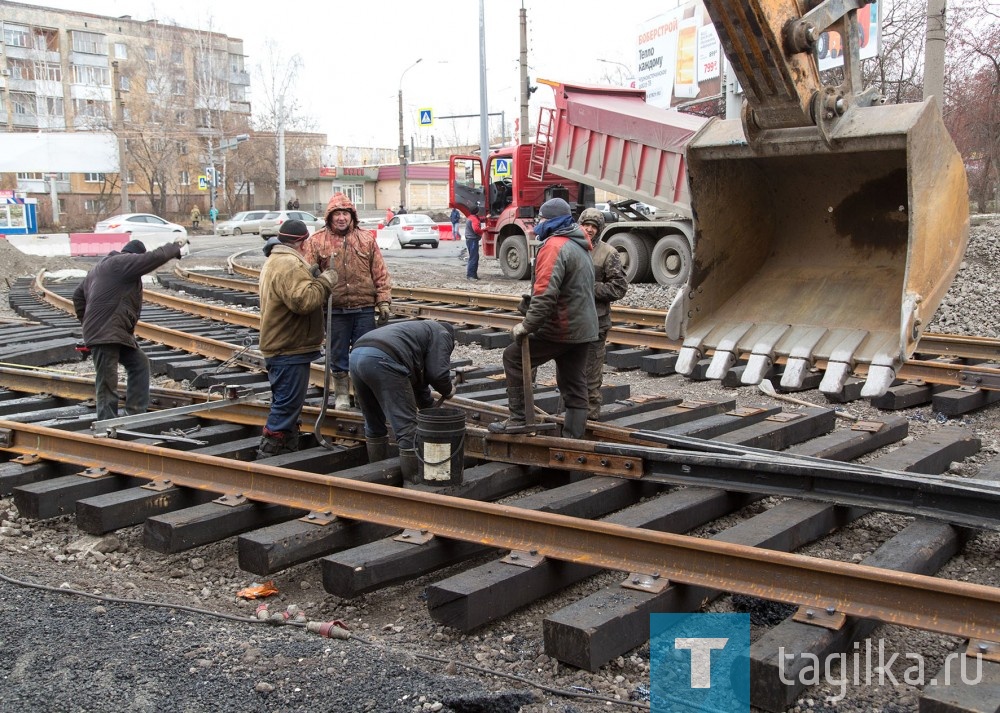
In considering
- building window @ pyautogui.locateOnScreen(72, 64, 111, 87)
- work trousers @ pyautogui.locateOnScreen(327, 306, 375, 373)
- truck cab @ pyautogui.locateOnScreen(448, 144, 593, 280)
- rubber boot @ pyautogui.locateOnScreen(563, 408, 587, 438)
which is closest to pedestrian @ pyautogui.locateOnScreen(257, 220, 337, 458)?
work trousers @ pyautogui.locateOnScreen(327, 306, 375, 373)

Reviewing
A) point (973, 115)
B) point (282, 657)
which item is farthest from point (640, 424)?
point (973, 115)

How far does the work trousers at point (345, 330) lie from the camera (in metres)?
7.28

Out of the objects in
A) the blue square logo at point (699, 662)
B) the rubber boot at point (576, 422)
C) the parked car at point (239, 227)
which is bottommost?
the blue square logo at point (699, 662)

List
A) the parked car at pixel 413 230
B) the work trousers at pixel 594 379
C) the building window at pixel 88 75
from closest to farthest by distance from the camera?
the work trousers at pixel 594 379
the parked car at pixel 413 230
the building window at pixel 88 75

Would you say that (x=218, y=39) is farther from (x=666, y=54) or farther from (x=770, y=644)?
(x=770, y=644)

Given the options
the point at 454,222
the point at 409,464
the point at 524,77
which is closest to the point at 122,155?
the point at 454,222

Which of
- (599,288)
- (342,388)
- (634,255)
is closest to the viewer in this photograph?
(599,288)

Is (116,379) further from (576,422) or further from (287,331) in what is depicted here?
(576,422)

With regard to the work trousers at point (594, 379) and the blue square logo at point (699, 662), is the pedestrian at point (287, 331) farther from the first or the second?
the blue square logo at point (699, 662)

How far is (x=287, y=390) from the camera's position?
6.41m

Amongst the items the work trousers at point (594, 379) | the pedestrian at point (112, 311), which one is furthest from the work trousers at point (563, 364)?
the pedestrian at point (112, 311)

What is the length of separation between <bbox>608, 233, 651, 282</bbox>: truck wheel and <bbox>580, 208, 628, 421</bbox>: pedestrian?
357 inches

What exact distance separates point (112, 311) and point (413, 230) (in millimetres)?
26962

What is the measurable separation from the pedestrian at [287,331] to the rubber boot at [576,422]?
1.79 m
